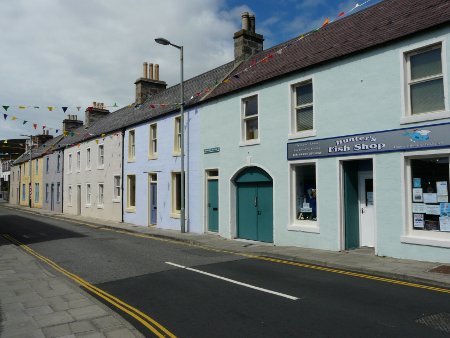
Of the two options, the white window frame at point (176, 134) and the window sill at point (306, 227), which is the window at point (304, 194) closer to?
the window sill at point (306, 227)

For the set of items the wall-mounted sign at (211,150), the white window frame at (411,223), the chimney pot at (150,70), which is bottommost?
the white window frame at (411,223)

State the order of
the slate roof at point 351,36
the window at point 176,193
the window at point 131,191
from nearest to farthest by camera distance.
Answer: the slate roof at point 351,36, the window at point 176,193, the window at point 131,191

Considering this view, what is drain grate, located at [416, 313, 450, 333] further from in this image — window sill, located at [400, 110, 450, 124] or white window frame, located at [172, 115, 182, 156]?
white window frame, located at [172, 115, 182, 156]

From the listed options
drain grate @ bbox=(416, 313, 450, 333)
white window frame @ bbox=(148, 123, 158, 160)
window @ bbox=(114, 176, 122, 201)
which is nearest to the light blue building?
drain grate @ bbox=(416, 313, 450, 333)

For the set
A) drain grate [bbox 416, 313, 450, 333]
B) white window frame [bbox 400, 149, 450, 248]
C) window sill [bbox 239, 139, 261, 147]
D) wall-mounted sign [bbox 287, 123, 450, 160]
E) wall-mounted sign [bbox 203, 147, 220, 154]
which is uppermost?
window sill [bbox 239, 139, 261, 147]

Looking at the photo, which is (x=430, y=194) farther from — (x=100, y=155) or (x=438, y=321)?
(x=100, y=155)

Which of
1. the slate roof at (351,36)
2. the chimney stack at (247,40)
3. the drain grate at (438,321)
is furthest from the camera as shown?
the chimney stack at (247,40)

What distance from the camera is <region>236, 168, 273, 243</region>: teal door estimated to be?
14.3 meters

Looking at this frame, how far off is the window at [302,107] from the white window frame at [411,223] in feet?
11.5

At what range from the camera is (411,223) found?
33.0 feet

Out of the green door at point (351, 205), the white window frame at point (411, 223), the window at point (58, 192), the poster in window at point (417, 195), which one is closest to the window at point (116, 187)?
the window at point (58, 192)

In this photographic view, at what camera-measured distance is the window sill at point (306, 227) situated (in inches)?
483

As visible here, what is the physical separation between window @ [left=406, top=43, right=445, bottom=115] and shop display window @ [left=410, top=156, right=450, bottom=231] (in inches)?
52.9

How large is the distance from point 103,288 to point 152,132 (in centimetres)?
1440
